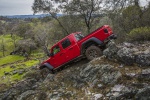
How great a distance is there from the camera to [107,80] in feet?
31.7

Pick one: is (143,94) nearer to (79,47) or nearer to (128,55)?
(128,55)

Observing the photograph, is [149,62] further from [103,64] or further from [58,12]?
[58,12]

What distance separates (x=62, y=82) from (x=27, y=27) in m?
77.1

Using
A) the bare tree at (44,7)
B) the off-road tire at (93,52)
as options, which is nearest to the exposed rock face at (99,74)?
the off-road tire at (93,52)

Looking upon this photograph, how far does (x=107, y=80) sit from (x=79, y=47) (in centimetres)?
386

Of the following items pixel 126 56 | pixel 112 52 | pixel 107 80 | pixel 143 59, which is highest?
pixel 112 52

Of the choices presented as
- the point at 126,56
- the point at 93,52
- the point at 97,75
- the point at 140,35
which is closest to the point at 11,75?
the point at 93,52

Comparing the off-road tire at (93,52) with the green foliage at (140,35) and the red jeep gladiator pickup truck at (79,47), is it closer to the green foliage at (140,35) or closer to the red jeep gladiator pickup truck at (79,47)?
the red jeep gladiator pickup truck at (79,47)

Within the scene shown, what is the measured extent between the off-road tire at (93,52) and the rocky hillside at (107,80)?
0.80 metres

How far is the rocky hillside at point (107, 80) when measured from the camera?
8510mm

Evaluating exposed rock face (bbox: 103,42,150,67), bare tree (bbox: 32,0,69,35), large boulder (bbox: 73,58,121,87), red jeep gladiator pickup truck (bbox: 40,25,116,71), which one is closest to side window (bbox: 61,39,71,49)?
red jeep gladiator pickup truck (bbox: 40,25,116,71)

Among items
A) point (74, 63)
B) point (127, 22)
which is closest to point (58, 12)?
point (127, 22)

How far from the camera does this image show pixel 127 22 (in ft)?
59.5

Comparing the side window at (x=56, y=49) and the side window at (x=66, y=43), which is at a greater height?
the side window at (x=66, y=43)
